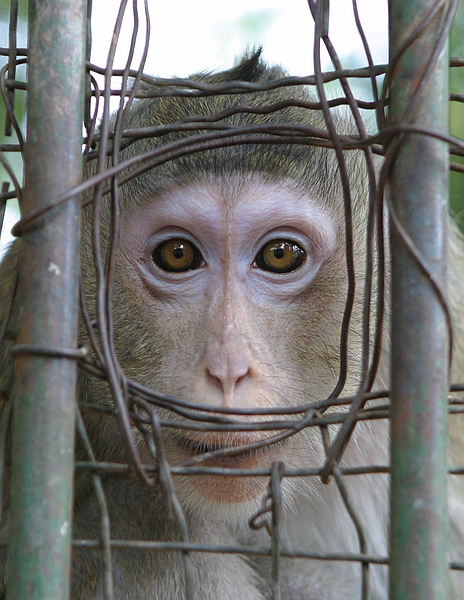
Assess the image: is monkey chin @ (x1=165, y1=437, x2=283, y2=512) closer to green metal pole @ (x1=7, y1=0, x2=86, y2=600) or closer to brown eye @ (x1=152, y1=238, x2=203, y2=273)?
brown eye @ (x1=152, y1=238, x2=203, y2=273)

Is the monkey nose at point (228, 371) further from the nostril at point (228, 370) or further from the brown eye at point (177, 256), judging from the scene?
the brown eye at point (177, 256)

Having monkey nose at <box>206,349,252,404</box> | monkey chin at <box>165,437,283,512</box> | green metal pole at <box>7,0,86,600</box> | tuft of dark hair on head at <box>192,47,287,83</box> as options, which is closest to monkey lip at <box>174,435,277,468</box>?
monkey chin at <box>165,437,283,512</box>

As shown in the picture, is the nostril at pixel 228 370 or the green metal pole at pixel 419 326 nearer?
the green metal pole at pixel 419 326

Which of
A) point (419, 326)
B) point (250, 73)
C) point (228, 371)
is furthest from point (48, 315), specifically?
point (250, 73)

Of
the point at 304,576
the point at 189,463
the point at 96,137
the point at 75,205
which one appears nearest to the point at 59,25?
the point at 75,205

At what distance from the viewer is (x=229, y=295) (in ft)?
6.79

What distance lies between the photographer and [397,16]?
118cm

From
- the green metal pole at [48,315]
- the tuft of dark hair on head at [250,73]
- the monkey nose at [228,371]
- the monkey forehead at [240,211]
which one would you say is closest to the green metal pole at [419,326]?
the green metal pole at [48,315]

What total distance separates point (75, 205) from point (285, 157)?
121 centimetres

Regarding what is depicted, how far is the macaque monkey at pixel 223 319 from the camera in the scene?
6.56 feet

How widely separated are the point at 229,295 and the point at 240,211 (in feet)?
1.01

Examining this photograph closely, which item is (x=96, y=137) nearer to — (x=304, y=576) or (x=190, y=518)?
(x=190, y=518)

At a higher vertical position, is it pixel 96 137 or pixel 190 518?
pixel 96 137

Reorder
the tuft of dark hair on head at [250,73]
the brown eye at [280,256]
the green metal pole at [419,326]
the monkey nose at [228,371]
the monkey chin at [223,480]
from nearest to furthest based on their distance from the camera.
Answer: the green metal pole at [419,326] < the monkey nose at [228,371] < the monkey chin at [223,480] < the brown eye at [280,256] < the tuft of dark hair on head at [250,73]
